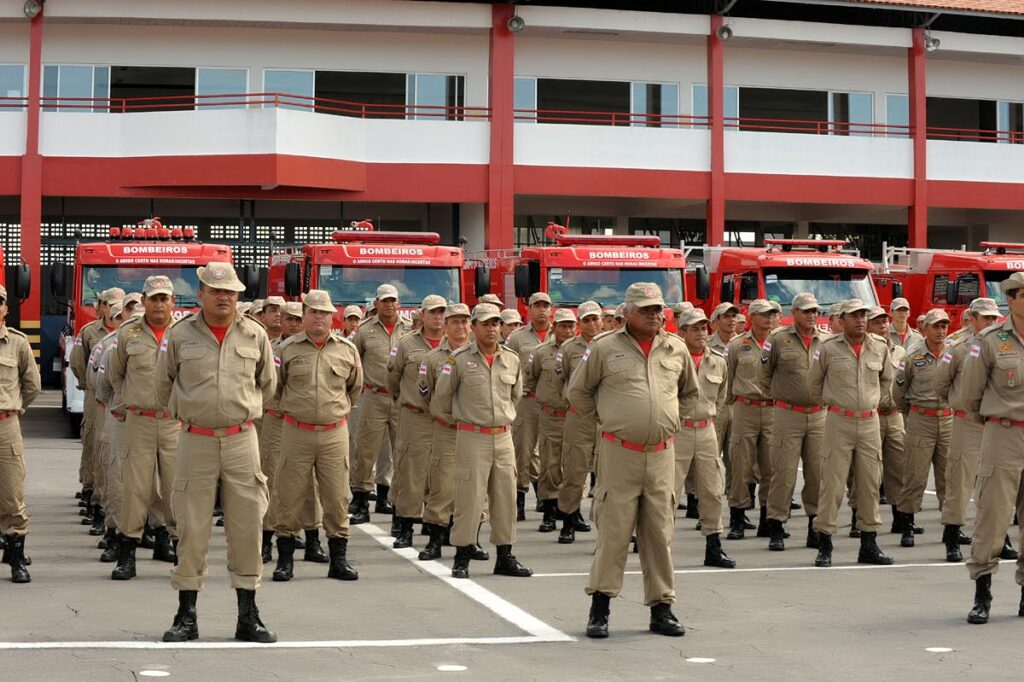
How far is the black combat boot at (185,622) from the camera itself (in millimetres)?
8273

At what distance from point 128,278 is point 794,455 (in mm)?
11217

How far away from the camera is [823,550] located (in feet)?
37.7

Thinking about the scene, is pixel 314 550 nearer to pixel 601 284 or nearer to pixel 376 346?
pixel 376 346

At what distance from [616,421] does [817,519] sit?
326cm

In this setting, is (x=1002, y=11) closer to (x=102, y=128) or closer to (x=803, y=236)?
(x=803, y=236)

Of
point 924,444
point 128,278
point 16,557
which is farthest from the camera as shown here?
point 128,278

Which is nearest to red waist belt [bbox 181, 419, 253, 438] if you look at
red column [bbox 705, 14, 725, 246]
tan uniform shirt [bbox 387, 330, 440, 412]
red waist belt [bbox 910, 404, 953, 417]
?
tan uniform shirt [bbox 387, 330, 440, 412]

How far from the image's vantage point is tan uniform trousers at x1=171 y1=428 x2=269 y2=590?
27.8 feet

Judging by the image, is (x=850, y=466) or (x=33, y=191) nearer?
(x=850, y=466)

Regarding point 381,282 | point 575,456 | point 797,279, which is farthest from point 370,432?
point 797,279

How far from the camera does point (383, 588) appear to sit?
1027 cm

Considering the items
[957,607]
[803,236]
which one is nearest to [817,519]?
[957,607]

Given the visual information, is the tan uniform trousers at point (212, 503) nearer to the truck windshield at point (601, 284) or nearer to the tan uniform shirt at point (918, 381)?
the tan uniform shirt at point (918, 381)

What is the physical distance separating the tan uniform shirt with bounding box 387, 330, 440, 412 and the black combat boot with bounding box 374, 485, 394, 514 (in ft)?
7.06
